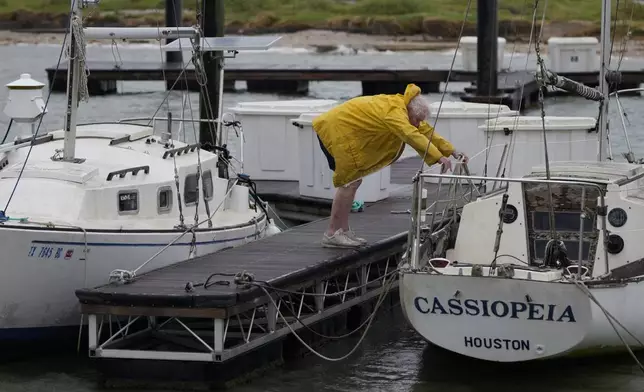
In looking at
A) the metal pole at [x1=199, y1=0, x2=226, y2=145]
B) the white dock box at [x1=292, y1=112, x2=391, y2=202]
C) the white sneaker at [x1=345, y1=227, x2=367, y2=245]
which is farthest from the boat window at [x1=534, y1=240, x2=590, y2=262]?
the metal pole at [x1=199, y1=0, x2=226, y2=145]

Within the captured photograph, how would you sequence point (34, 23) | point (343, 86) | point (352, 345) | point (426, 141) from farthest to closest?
point (34, 23), point (343, 86), point (352, 345), point (426, 141)

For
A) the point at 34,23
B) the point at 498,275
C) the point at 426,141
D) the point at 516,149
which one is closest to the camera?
the point at 498,275

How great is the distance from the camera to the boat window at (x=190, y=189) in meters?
19.1

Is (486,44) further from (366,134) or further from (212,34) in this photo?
(366,134)

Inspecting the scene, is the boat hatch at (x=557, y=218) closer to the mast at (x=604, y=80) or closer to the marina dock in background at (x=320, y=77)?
the mast at (x=604, y=80)

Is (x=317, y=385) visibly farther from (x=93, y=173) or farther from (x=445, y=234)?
(x=93, y=173)

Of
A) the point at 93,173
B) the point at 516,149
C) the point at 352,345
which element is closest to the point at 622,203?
the point at 352,345

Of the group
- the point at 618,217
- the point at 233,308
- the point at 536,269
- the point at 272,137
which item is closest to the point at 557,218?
the point at 618,217

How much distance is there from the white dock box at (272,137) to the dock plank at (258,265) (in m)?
A: 4.94

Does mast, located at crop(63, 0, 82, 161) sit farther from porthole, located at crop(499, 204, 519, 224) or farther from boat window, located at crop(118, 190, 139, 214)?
porthole, located at crop(499, 204, 519, 224)

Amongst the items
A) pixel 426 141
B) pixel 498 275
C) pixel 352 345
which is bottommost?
pixel 352 345

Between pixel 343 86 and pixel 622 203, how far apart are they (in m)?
45.4

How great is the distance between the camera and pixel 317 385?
16234 mm

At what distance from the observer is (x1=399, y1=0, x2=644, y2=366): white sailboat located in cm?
1534
